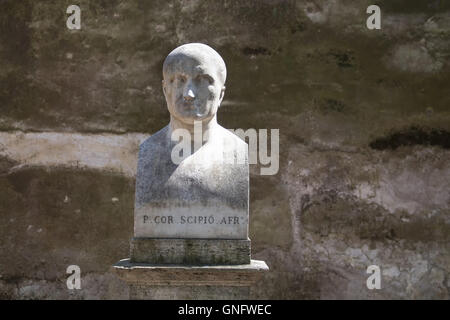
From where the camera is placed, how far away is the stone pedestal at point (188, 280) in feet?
13.8

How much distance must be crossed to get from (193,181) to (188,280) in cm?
56

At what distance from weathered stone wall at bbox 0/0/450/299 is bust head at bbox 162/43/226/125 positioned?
8.55 feet

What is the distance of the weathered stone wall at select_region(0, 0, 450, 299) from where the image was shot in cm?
698

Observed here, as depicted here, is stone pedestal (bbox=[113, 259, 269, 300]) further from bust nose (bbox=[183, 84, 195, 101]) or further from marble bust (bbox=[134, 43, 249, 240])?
bust nose (bbox=[183, 84, 195, 101])

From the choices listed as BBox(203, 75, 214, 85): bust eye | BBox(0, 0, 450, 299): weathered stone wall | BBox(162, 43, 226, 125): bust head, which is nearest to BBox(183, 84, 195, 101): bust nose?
BBox(162, 43, 226, 125): bust head

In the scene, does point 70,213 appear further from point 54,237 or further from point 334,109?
point 334,109

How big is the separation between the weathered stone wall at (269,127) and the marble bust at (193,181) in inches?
101

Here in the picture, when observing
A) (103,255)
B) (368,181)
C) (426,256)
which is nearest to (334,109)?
(368,181)

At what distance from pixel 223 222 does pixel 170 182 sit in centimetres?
37

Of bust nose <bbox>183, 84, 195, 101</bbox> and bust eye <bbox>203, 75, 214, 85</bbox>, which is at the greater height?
bust eye <bbox>203, 75, 214, 85</bbox>
